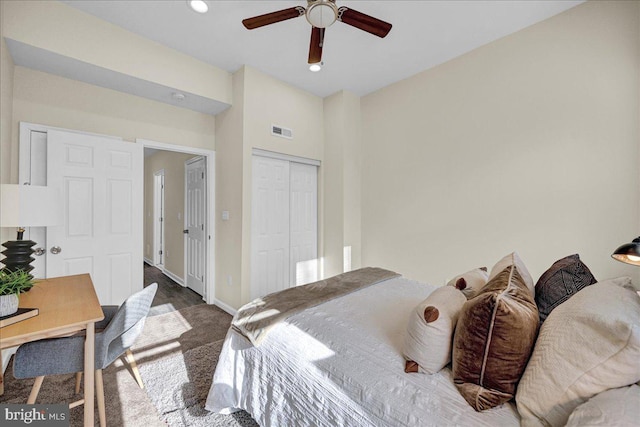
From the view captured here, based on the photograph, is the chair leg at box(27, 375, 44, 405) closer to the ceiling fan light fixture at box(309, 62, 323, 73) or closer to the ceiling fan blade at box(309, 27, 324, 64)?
the ceiling fan blade at box(309, 27, 324, 64)

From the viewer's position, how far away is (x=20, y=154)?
239cm

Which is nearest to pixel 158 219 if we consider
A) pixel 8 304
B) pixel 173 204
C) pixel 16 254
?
pixel 173 204

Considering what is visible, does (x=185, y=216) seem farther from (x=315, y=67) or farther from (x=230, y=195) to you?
(x=315, y=67)

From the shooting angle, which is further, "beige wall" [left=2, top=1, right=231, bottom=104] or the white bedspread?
"beige wall" [left=2, top=1, right=231, bottom=104]

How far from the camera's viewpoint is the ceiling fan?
1.66 metres

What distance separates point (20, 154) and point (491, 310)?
11.9 ft

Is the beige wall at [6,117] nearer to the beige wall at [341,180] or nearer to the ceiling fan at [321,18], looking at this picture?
the ceiling fan at [321,18]

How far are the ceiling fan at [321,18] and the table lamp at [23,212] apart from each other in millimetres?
1757

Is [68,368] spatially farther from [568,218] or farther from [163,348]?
[568,218]

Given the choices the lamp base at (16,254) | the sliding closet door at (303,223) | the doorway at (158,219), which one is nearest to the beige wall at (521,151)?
the sliding closet door at (303,223)

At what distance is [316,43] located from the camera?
77.2 inches

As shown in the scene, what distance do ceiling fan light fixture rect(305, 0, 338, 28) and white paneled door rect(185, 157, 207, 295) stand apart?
2504mm

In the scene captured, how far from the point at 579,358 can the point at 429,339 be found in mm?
433

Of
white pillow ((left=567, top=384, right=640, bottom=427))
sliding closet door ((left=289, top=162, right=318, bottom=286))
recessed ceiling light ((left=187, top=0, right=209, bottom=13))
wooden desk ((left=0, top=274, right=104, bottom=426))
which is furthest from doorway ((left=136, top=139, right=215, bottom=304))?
white pillow ((left=567, top=384, right=640, bottom=427))
